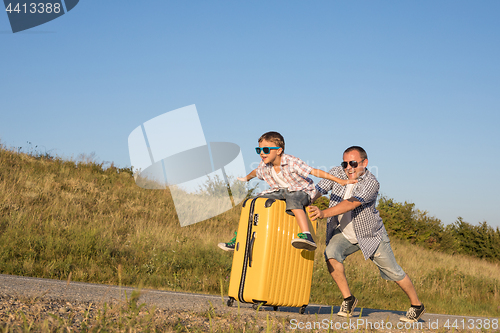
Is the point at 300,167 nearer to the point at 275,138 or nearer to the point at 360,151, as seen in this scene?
the point at 275,138

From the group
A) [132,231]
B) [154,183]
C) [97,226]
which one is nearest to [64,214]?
[97,226]

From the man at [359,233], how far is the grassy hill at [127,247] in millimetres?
2486

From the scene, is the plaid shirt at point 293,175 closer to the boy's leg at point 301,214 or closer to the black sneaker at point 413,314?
the boy's leg at point 301,214

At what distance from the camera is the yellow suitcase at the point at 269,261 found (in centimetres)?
442

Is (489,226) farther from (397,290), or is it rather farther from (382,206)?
(397,290)

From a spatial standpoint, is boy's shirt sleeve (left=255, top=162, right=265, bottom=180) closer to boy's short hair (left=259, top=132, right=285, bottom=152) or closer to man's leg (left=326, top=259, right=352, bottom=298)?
boy's short hair (left=259, top=132, right=285, bottom=152)

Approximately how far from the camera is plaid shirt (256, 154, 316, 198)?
4695 mm

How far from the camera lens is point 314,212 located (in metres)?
4.44

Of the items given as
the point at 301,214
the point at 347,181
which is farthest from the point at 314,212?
the point at 347,181

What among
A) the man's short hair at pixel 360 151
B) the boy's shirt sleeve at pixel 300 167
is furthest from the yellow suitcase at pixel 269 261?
the man's short hair at pixel 360 151

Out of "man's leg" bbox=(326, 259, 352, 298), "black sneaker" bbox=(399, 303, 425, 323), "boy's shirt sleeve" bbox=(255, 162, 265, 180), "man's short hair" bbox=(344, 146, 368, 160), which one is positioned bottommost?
"black sneaker" bbox=(399, 303, 425, 323)

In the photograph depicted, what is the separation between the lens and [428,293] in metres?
11.7

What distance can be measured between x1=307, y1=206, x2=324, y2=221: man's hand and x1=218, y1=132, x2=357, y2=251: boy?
86 millimetres

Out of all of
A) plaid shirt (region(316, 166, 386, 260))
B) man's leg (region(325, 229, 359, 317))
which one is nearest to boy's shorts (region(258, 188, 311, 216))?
plaid shirt (region(316, 166, 386, 260))
